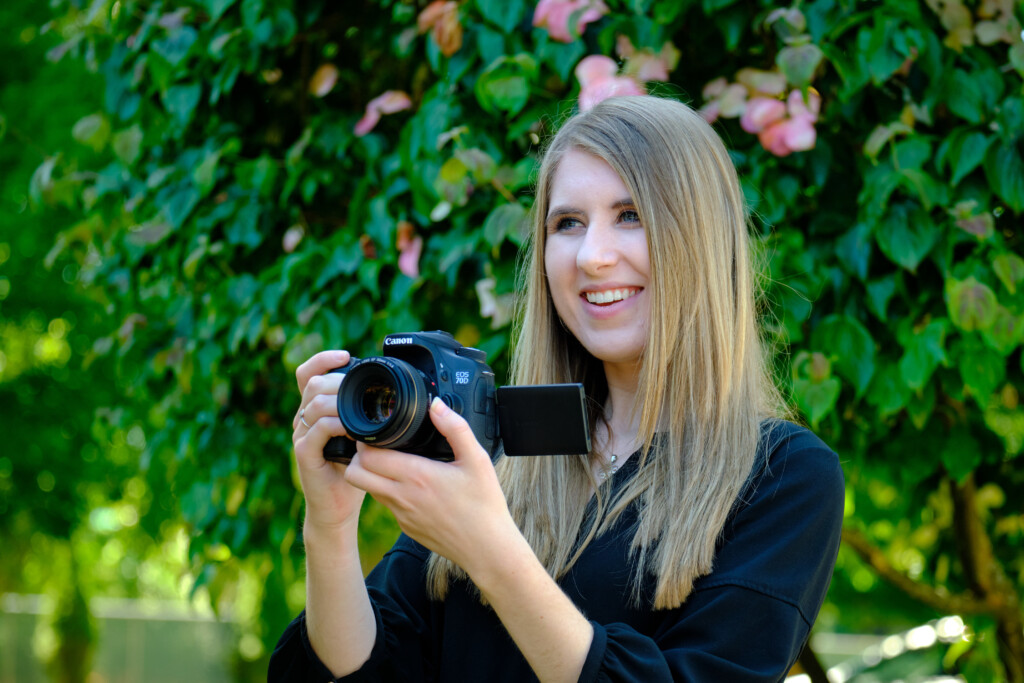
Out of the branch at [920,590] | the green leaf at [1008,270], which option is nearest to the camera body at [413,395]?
the green leaf at [1008,270]

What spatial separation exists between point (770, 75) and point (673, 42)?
298 mm

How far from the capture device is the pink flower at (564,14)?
2.17 m

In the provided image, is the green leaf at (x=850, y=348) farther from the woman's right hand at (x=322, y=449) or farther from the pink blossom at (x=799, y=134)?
the woman's right hand at (x=322, y=449)

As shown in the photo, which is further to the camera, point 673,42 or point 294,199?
point 294,199

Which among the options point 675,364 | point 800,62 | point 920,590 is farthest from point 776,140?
point 920,590

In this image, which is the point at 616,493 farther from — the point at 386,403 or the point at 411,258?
the point at 411,258

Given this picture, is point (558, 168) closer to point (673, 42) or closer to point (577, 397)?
point (577, 397)

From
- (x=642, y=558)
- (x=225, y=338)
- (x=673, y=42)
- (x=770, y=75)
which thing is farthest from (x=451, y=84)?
(x=642, y=558)

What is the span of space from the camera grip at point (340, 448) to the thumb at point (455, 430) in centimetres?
24

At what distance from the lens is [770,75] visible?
2.24m

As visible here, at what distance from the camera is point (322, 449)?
1582 mm

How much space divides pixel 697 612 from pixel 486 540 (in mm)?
319

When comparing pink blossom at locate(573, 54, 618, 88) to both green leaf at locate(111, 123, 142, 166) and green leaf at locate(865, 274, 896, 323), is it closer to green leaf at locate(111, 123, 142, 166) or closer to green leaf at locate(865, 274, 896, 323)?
green leaf at locate(865, 274, 896, 323)

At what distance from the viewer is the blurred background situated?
2.15m
